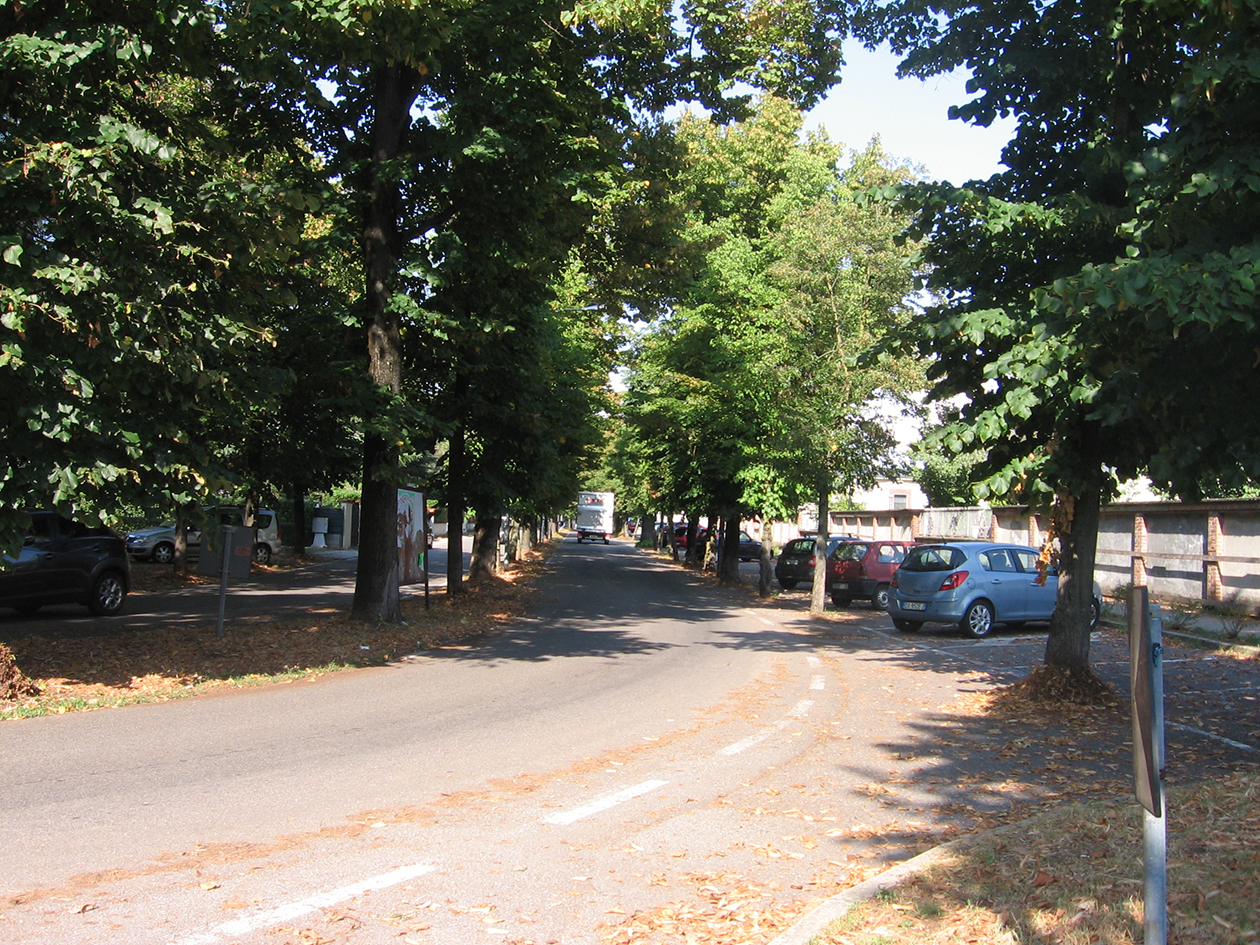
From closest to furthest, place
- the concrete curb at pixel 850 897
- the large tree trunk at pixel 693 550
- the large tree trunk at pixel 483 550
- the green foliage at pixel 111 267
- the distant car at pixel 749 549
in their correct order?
the concrete curb at pixel 850 897 → the green foliage at pixel 111 267 → the large tree trunk at pixel 483 550 → the large tree trunk at pixel 693 550 → the distant car at pixel 749 549

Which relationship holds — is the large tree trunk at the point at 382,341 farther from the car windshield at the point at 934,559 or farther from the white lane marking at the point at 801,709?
the car windshield at the point at 934,559

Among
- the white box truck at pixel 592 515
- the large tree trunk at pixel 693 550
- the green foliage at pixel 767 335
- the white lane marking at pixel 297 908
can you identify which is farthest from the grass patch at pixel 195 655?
the white box truck at pixel 592 515

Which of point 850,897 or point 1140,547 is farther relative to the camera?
point 1140,547

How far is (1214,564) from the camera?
2002 centimetres

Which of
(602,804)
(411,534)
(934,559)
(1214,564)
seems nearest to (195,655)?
(411,534)

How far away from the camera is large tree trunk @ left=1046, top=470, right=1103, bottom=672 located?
1038cm

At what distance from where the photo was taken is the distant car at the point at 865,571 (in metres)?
23.9

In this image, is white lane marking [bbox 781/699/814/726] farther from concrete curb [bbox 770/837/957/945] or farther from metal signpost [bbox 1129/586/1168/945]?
metal signpost [bbox 1129/586/1168/945]

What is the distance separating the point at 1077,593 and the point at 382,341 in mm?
9993

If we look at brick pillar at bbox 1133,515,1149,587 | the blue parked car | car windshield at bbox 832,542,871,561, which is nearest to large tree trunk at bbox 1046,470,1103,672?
the blue parked car

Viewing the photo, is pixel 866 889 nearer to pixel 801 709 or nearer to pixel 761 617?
pixel 801 709

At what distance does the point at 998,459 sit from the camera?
32.6 feet

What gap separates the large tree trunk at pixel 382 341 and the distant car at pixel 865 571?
12112 millimetres

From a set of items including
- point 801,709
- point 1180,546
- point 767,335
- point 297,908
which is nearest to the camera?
point 297,908
